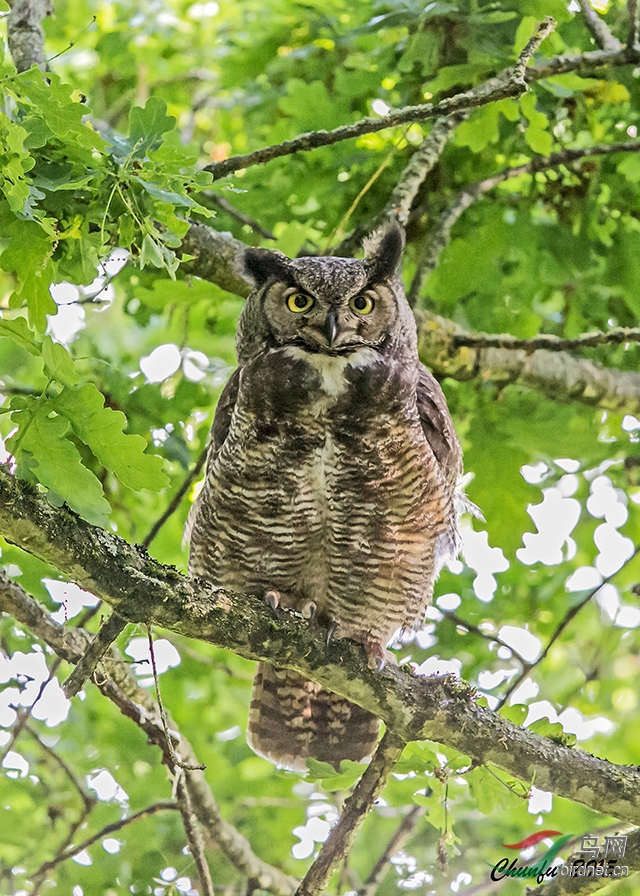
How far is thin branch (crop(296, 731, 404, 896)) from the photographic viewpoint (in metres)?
3.02

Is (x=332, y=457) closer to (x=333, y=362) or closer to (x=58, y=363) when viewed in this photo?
(x=333, y=362)

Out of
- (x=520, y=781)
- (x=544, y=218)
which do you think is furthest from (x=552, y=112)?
(x=520, y=781)

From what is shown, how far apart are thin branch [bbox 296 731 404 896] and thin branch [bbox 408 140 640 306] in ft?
6.21

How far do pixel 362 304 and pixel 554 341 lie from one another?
1.04 meters

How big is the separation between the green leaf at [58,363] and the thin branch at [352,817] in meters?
1.66

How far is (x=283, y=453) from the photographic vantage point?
331 centimetres

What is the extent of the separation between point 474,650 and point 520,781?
5.51 ft

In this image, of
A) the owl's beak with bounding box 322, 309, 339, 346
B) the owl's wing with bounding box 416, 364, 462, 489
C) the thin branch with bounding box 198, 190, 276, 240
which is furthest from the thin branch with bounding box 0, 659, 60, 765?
the thin branch with bounding box 198, 190, 276, 240

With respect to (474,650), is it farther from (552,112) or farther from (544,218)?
(552,112)

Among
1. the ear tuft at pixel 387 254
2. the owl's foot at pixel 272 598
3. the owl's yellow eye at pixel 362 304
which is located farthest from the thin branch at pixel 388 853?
the ear tuft at pixel 387 254

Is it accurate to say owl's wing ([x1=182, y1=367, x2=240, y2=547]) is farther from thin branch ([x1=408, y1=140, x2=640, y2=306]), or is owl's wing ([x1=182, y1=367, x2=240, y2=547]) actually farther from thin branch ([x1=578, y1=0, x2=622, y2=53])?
thin branch ([x1=578, y1=0, x2=622, y2=53])

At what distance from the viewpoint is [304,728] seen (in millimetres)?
4137

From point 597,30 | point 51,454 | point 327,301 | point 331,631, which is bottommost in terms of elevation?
point 331,631

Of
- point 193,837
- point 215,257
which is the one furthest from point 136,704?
point 215,257
